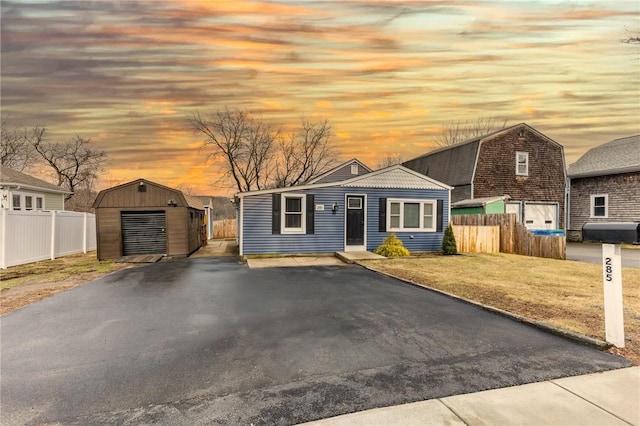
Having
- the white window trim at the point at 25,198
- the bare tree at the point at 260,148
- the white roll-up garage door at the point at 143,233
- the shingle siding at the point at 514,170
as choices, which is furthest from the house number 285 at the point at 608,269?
the bare tree at the point at 260,148

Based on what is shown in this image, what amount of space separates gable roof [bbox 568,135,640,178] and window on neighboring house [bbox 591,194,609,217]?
1450mm

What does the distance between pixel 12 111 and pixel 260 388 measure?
33.6 metres

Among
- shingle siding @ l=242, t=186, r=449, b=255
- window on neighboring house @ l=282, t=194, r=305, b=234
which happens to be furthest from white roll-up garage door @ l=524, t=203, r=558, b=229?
window on neighboring house @ l=282, t=194, r=305, b=234

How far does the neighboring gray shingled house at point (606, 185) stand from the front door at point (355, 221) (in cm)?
1605

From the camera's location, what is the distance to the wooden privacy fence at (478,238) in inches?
578

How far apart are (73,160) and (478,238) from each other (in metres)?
36.0

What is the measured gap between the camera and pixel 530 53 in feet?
37.1

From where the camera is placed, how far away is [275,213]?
13016mm

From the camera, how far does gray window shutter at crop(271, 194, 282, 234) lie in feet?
42.6

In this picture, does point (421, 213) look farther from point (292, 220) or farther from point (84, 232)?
point (84, 232)

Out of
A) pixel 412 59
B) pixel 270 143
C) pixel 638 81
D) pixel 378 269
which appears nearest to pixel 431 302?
pixel 378 269

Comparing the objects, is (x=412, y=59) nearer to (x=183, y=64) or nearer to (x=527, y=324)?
(x=183, y=64)

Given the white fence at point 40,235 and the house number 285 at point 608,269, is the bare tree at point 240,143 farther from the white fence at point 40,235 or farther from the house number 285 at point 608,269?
the house number 285 at point 608,269

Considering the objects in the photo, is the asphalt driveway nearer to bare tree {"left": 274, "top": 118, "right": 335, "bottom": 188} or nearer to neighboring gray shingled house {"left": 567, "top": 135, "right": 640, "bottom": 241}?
neighboring gray shingled house {"left": 567, "top": 135, "right": 640, "bottom": 241}
